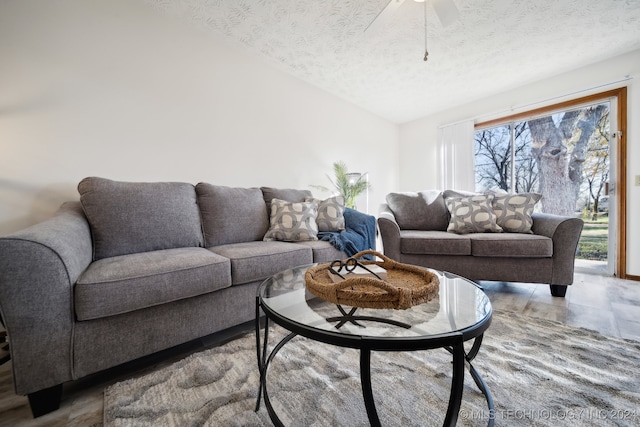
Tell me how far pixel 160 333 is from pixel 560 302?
266 centimetres

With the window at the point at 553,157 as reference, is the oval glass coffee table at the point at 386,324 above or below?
below

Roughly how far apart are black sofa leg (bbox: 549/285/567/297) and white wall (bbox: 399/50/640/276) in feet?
4.31

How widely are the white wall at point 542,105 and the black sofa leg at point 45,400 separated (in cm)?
441

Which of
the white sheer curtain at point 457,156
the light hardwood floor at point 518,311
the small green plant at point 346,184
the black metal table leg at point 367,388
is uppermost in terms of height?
the white sheer curtain at point 457,156

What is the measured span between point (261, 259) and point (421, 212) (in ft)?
6.34

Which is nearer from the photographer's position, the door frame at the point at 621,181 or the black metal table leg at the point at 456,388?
the black metal table leg at the point at 456,388

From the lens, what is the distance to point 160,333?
3.73 feet

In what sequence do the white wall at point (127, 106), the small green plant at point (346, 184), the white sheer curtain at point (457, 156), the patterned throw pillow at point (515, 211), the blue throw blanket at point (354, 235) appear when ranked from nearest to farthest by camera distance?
1. the white wall at point (127, 106)
2. the blue throw blanket at point (354, 235)
3. the patterned throw pillow at point (515, 211)
4. the small green plant at point (346, 184)
5. the white sheer curtain at point (457, 156)

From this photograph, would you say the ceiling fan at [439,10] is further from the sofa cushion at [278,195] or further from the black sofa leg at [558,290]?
the black sofa leg at [558,290]

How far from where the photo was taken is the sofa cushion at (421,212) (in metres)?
2.70

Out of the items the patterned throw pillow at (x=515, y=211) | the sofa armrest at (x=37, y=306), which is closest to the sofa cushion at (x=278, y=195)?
the sofa armrest at (x=37, y=306)

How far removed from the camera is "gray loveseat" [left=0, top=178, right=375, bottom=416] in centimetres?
85

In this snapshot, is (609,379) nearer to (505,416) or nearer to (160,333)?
(505,416)

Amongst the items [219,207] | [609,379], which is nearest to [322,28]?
[219,207]
